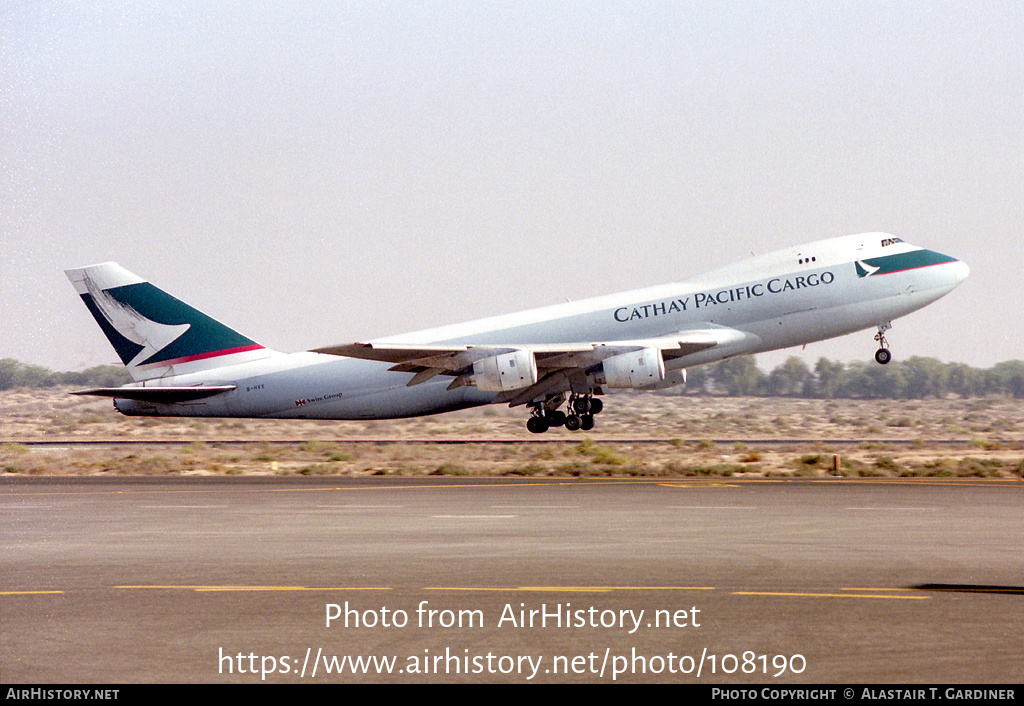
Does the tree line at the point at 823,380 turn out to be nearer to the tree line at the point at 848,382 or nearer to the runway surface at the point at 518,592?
the tree line at the point at 848,382

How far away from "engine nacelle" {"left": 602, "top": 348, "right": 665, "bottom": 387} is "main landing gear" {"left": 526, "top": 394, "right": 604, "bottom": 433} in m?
3.06

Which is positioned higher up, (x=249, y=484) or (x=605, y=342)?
(x=605, y=342)

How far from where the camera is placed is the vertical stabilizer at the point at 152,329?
40.9 metres

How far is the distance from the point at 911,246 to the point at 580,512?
20.0m

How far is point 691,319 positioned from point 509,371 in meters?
6.31

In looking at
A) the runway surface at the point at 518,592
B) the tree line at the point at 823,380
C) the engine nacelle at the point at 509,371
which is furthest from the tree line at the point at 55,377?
the runway surface at the point at 518,592

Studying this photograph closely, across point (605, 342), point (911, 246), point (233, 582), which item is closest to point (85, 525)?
point (233, 582)

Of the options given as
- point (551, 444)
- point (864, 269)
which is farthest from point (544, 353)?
point (551, 444)

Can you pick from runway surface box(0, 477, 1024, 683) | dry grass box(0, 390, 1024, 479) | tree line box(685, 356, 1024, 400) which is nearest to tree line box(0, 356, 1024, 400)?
tree line box(685, 356, 1024, 400)

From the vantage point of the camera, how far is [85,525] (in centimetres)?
2011

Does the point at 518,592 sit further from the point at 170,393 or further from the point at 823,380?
the point at 823,380

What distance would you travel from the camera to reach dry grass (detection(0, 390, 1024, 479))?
3712 cm

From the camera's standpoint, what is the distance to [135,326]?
135ft

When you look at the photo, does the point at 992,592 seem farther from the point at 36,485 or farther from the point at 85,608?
the point at 36,485
